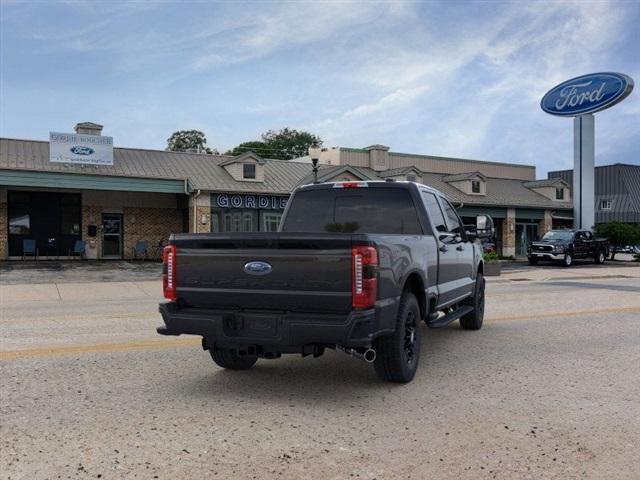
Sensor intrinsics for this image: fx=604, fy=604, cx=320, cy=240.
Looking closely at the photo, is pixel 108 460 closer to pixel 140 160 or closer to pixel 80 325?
pixel 80 325

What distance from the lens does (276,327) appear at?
4.96 meters

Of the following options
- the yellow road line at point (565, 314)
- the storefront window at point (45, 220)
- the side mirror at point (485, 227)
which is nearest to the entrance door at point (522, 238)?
the storefront window at point (45, 220)

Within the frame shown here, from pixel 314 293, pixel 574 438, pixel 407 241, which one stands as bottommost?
pixel 574 438

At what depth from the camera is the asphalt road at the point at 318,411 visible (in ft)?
12.7

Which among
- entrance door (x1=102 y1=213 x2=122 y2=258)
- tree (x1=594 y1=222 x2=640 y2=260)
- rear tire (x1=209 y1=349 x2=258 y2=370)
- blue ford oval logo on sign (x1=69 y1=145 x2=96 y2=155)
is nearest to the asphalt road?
rear tire (x1=209 y1=349 x2=258 y2=370)

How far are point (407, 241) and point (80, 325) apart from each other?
5932mm

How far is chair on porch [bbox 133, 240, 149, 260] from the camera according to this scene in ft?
95.1

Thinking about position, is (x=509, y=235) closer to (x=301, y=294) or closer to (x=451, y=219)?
(x=451, y=219)

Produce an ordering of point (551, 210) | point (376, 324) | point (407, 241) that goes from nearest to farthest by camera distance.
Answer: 1. point (376, 324)
2. point (407, 241)
3. point (551, 210)

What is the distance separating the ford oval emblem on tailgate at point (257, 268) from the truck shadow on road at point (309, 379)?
1.11 metres

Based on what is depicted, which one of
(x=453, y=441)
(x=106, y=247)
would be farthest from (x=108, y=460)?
(x=106, y=247)

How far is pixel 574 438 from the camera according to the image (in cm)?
439

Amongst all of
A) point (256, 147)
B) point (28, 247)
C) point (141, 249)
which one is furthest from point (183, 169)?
point (256, 147)

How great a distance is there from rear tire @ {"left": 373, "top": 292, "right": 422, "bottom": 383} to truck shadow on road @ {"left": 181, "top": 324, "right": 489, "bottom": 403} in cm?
13
